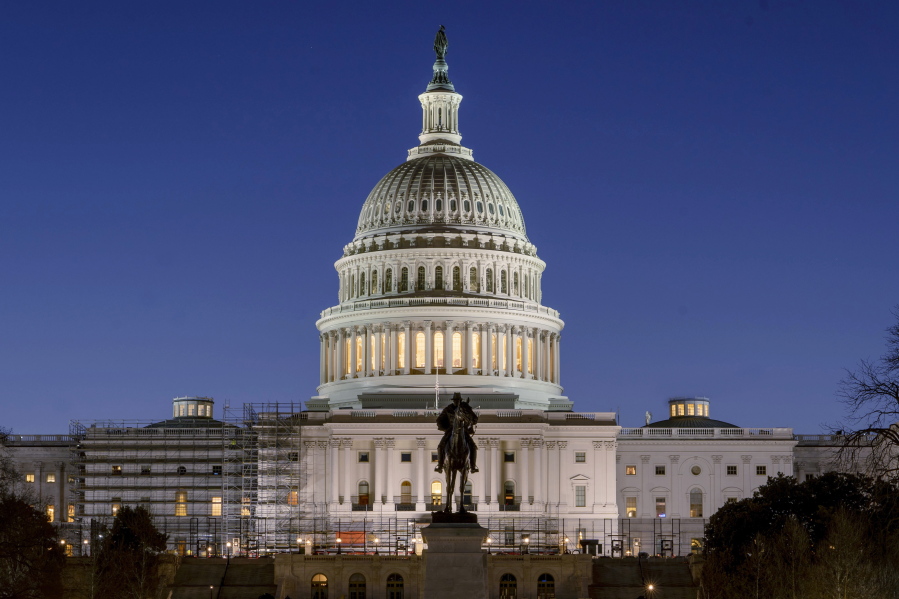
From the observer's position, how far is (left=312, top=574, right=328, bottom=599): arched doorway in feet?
456

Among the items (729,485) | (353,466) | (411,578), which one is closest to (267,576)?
(411,578)

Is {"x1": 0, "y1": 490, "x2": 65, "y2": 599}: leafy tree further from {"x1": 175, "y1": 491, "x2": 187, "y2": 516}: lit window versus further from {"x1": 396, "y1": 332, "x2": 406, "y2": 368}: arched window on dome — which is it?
{"x1": 396, "y1": 332, "x2": 406, "y2": 368}: arched window on dome

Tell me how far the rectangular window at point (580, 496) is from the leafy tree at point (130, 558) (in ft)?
162

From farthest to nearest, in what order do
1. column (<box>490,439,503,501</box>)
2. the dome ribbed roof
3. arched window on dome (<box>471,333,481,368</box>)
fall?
1. the dome ribbed roof
2. arched window on dome (<box>471,333,481,368</box>)
3. column (<box>490,439,503,501</box>)

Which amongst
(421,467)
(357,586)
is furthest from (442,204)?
(357,586)

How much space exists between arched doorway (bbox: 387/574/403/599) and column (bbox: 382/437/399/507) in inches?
1177

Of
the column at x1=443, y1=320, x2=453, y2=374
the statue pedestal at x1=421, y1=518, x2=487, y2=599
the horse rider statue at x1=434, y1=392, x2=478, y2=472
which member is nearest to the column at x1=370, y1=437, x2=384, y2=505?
the column at x1=443, y1=320, x2=453, y2=374

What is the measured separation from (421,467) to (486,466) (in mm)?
6349

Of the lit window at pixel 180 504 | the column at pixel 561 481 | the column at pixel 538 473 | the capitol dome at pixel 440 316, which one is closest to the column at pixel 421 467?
the column at pixel 538 473

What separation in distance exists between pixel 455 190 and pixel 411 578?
6746cm

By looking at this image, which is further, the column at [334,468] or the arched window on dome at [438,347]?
the arched window on dome at [438,347]

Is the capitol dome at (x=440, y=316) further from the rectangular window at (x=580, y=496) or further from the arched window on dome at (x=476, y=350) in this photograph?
the rectangular window at (x=580, y=496)

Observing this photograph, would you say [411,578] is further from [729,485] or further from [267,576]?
[729,485]

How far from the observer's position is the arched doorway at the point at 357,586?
139750mm
